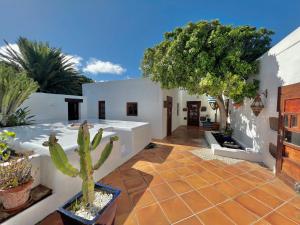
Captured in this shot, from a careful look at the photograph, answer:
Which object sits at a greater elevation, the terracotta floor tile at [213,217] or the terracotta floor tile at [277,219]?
the terracotta floor tile at [277,219]

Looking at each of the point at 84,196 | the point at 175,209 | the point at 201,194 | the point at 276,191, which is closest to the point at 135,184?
the point at 175,209

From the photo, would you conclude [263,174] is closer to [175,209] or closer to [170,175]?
[170,175]

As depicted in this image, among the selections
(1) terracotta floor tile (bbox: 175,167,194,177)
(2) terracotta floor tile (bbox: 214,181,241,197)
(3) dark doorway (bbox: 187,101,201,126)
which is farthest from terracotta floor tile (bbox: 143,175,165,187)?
(3) dark doorway (bbox: 187,101,201,126)

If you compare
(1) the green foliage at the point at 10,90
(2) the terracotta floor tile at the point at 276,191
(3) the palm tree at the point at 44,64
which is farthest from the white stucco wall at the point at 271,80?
(3) the palm tree at the point at 44,64

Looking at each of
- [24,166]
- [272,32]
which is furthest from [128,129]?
[272,32]

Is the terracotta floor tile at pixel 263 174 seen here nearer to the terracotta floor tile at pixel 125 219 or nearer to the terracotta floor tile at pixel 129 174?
the terracotta floor tile at pixel 129 174

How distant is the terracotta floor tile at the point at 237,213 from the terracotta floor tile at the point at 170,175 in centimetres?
117

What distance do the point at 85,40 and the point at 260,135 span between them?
8880mm

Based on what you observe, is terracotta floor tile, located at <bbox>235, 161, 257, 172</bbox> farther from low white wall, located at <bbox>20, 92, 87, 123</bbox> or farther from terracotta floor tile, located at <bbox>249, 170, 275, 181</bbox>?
low white wall, located at <bbox>20, 92, 87, 123</bbox>

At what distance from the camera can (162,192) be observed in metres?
2.79

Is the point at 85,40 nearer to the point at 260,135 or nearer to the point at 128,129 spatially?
the point at 128,129

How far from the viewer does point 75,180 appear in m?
2.62

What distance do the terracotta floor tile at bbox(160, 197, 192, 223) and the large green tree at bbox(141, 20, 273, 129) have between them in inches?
140

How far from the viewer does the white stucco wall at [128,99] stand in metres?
7.28
